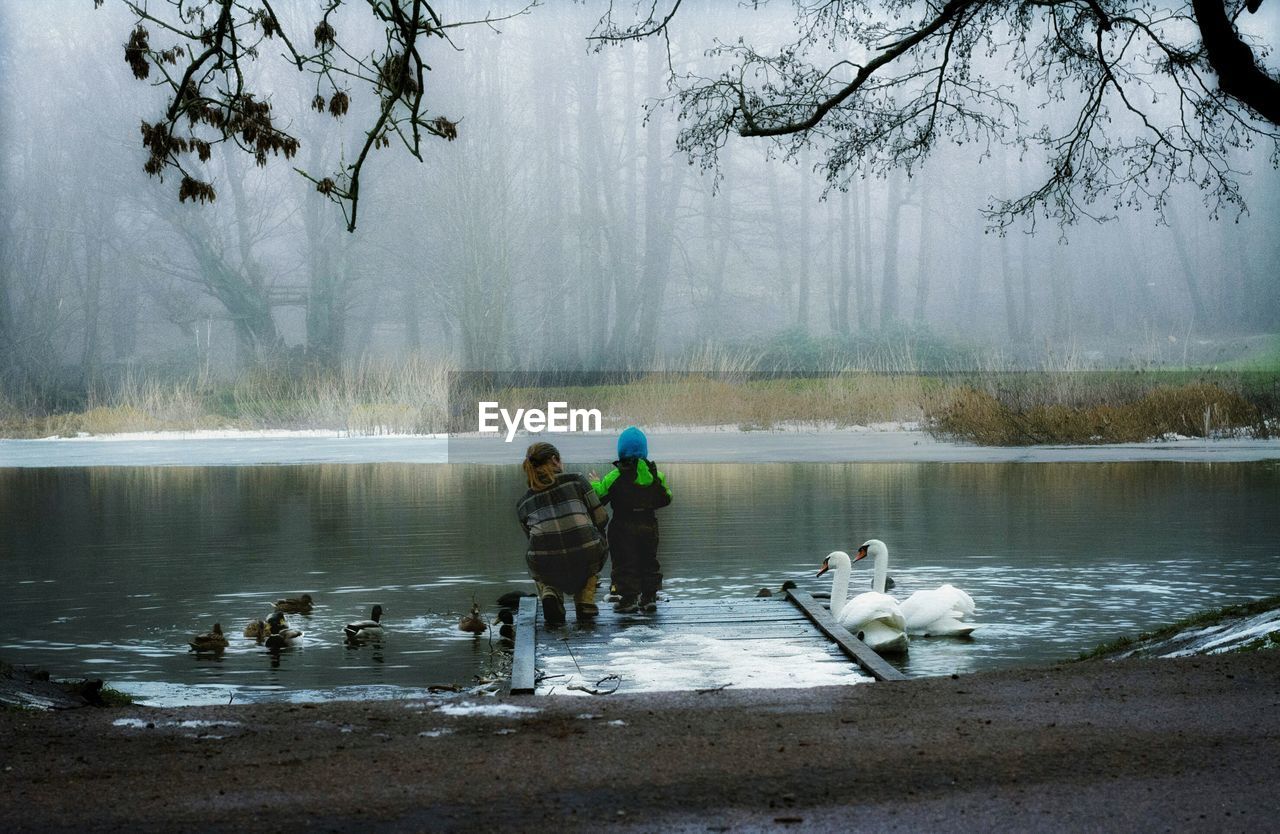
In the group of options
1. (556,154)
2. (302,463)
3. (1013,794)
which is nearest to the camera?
(1013,794)

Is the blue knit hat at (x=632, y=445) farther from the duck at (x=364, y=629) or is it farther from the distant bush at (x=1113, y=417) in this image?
the distant bush at (x=1113, y=417)

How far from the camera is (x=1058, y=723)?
20.5ft

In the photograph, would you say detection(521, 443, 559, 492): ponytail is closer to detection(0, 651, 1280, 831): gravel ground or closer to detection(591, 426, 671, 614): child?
detection(591, 426, 671, 614): child

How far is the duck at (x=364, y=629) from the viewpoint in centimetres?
1041

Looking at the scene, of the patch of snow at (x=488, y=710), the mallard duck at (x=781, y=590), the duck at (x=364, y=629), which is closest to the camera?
the patch of snow at (x=488, y=710)

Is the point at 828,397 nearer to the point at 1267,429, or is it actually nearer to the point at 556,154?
the point at 1267,429

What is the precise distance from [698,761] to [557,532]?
453 centimetres

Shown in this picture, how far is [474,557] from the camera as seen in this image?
1473 cm

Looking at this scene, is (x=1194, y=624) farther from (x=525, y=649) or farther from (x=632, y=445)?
(x=525, y=649)

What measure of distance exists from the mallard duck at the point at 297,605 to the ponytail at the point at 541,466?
2.41 m

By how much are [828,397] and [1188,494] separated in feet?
48.1

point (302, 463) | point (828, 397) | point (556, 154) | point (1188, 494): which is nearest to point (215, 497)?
point (302, 463)

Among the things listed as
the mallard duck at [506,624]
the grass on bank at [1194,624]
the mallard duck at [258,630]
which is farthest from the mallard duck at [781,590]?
the mallard duck at [258,630]

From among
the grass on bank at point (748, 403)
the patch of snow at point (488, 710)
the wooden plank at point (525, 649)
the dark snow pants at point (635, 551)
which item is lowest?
the wooden plank at point (525, 649)
